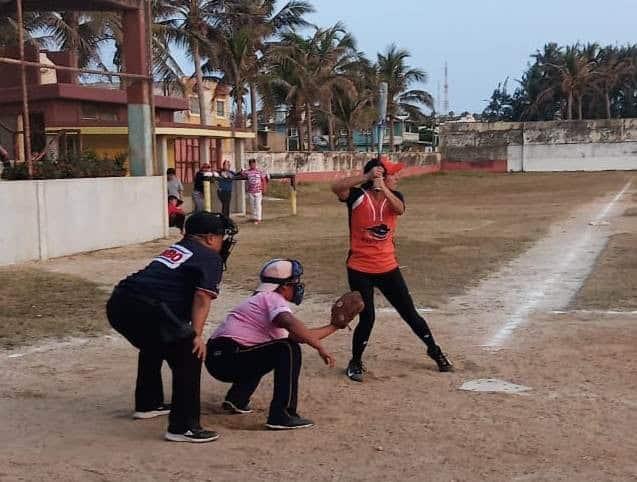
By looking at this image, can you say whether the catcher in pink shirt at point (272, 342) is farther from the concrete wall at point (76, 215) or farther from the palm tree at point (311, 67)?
the palm tree at point (311, 67)

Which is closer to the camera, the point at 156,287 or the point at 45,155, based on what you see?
the point at 156,287

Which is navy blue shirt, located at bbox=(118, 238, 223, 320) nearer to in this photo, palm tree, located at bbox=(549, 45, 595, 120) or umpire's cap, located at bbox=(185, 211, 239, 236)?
umpire's cap, located at bbox=(185, 211, 239, 236)

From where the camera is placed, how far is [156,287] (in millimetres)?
4926

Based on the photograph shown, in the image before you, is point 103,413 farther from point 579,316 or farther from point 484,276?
point 484,276

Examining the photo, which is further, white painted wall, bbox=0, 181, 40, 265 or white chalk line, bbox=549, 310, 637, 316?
white painted wall, bbox=0, 181, 40, 265

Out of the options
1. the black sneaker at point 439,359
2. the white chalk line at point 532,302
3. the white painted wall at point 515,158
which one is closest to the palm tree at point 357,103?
the white painted wall at point 515,158

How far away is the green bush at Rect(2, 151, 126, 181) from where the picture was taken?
1480 centimetres

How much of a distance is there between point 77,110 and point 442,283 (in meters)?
21.3

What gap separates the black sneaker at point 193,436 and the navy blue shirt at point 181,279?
0.68 m

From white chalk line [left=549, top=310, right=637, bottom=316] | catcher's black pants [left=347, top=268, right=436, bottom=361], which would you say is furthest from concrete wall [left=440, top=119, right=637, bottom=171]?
catcher's black pants [left=347, top=268, right=436, bottom=361]

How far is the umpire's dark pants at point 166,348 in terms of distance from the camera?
491cm

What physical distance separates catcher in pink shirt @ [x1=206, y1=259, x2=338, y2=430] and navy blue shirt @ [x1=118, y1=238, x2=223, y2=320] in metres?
0.51

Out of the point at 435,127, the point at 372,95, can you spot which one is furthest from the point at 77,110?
the point at 435,127

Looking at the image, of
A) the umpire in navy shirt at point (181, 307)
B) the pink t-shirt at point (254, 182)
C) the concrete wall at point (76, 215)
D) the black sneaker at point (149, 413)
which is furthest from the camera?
the pink t-shirt at point (254, 182)
